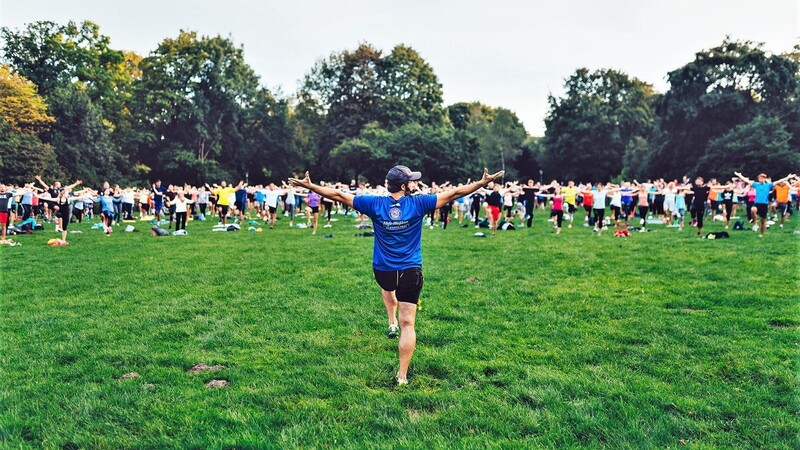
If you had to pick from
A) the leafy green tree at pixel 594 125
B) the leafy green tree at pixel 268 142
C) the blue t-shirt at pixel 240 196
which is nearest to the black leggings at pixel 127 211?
the blue t-shirt at pixel 240 196

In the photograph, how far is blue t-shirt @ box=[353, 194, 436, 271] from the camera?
19.0ft

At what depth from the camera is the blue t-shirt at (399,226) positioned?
5797mm

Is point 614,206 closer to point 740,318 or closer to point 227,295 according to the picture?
point 740,318

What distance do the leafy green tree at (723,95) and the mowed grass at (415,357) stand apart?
132ft

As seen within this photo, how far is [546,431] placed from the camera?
4555 mm

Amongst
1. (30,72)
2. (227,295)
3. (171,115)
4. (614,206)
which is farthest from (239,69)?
(227,295)

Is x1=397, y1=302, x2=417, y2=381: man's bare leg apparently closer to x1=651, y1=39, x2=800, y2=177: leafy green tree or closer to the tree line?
the tree line

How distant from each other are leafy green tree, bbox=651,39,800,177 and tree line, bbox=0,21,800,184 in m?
0.12

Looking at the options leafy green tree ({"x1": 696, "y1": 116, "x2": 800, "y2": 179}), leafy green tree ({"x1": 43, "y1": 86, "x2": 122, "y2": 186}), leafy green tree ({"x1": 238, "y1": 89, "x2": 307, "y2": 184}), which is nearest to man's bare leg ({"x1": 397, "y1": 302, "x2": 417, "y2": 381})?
leafy green tree ({"x1": 696, "y1": 116, "x2": 800, "y2": 179})

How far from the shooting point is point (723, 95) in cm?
4669

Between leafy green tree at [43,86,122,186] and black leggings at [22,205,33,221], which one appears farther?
leafy green tree at [43,86,122,186]

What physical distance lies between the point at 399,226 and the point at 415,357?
159 cm

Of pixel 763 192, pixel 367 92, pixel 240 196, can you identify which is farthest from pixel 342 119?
pixel 763 192

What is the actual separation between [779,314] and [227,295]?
8.52m
